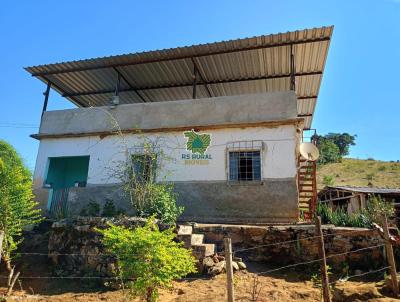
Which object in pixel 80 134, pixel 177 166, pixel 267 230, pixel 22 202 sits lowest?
pixel 267 230

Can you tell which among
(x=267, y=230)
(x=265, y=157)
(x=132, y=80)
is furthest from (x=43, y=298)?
(x=132, y=80)

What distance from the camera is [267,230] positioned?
7906 millimetres

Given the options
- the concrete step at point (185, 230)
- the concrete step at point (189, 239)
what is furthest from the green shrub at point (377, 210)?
the concrete step at point (185, 230)

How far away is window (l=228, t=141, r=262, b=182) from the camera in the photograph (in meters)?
9.81

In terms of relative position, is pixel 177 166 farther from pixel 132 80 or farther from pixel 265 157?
pixel 132 80

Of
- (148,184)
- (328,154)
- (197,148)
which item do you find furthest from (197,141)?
(328,154)

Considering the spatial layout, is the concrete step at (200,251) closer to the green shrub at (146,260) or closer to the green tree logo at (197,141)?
the green shrub at (146,260)

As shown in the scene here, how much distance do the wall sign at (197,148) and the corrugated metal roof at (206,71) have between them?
8.50 ft

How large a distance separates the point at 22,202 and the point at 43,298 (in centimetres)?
242

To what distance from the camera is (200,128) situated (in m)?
10.5

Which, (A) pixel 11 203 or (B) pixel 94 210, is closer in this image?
(A) pixel 11 203

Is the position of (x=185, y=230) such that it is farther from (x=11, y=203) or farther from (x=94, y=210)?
(x=11, y=203)

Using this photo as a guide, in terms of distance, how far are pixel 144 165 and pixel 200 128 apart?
2.16 m

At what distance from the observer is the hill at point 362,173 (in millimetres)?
30748
